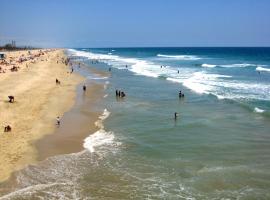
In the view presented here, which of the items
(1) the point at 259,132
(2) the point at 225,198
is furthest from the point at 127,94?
(2) the point at 225,198

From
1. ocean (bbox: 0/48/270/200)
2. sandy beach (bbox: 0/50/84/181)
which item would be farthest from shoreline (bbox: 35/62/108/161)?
ocean (bbox: 0/48/270/200)

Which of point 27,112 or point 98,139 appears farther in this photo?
point 27,112

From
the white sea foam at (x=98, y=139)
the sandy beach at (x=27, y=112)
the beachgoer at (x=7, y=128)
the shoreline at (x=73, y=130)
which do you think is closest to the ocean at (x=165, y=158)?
the white sea foam at (x=98, y=139)

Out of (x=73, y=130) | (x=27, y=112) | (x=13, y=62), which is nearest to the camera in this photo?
(x=73, y=130)

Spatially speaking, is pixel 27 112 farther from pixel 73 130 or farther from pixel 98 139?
pixel 98 139

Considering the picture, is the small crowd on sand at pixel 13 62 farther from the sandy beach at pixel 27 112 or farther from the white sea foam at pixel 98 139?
the white sea foam at pixel 98 139

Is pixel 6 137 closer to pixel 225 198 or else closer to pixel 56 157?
pixel 56 157

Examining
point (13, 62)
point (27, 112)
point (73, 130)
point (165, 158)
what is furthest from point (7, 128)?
point (13, 62)

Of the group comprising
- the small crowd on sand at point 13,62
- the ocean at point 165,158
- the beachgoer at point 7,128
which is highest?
the small crowd on sand at point 13,62
